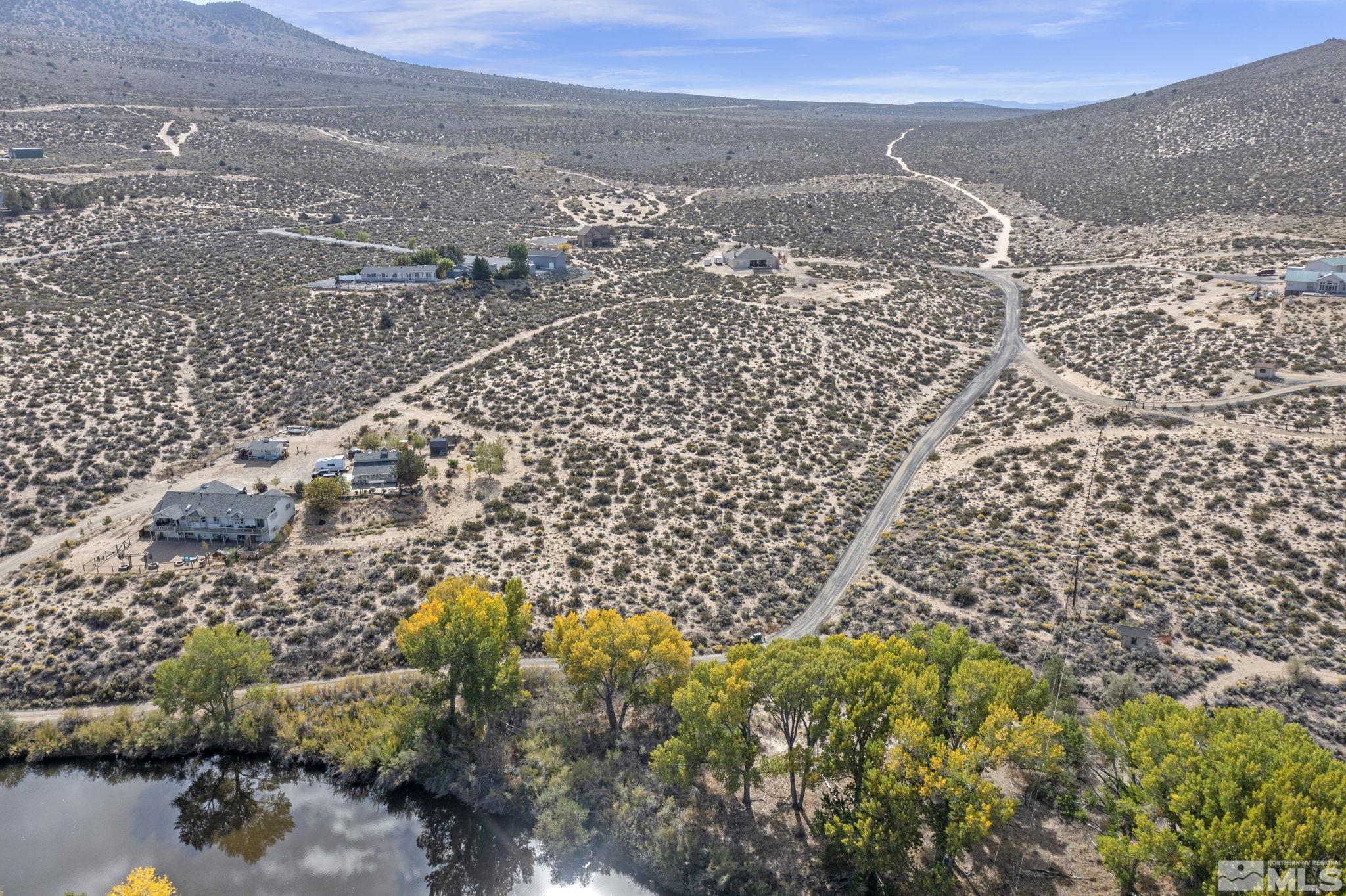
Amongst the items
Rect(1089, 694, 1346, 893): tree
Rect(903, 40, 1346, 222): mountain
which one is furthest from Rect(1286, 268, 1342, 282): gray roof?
Rect(1089, 694, 1346, 893): tree

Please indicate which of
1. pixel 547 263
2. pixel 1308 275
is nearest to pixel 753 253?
pixel 547 263

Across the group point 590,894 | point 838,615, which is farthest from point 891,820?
point 838,615

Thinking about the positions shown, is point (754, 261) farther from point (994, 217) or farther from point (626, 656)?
point (626, 656)

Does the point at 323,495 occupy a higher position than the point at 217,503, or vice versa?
the point at 323,495

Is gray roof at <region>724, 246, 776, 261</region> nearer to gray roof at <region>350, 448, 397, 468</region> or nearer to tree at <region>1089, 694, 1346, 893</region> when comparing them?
gray roof at <region>350, 448, 397, 468</region>

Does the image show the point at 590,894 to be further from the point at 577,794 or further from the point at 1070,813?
the point at 1070,813

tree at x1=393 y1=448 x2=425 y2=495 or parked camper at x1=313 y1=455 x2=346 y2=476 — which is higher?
tree at x1=393 y1=448 x2=425 y2=495
